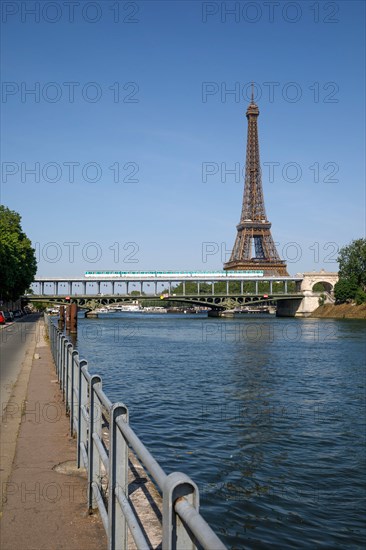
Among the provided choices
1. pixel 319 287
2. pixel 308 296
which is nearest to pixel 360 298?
pixel 308 296

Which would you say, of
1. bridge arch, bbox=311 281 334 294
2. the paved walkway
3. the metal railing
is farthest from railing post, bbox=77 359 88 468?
bridge arch, bbox=311 281 334 294

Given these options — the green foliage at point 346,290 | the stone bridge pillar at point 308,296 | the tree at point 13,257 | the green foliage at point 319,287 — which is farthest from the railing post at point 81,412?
the green foliage at point 319,287

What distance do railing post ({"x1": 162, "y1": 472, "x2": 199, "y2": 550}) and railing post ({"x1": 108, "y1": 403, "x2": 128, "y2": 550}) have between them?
1476mm

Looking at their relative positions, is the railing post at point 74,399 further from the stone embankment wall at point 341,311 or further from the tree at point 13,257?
the stone embankment wall at point 341,311

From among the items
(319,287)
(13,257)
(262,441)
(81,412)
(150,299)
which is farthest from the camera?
(319,287)

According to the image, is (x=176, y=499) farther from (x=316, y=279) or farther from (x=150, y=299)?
(x=316, y=279)

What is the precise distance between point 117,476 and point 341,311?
355 ft

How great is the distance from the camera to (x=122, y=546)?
3.82 metres

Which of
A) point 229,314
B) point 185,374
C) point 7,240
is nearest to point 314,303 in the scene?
point 229,314

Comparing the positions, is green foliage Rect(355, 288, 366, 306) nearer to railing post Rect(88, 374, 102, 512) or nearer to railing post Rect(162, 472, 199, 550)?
railing post Rect(88, 374, 102, 512)

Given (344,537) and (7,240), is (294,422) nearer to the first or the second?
(344,537)

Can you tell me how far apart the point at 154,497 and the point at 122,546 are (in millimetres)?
1910

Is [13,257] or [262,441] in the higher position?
[13,257]

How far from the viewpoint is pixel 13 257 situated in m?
67.3
